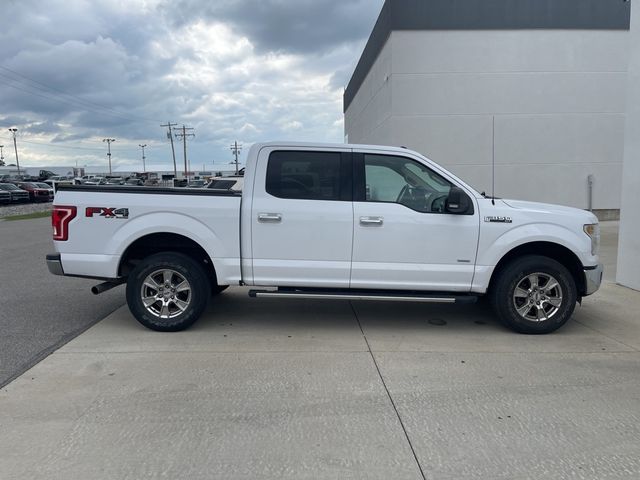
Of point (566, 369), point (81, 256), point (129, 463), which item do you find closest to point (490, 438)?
point (566, 369)

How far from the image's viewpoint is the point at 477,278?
546 centimetres

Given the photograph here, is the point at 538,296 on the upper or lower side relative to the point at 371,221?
lower

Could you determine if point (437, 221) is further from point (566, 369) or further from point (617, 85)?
point (617, 85)

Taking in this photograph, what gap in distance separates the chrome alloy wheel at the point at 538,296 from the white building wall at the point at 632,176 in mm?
3123

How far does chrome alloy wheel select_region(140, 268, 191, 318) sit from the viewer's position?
18.2 ft

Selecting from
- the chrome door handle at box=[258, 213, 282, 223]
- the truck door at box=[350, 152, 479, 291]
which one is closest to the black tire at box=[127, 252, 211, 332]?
the chrome door handle at box=[258, 213, 282, 223]

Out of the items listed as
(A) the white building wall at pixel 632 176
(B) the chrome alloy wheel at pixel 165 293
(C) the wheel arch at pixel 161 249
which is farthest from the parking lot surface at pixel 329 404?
(A) the white building wall at pixel 632 176

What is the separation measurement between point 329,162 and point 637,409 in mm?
3587

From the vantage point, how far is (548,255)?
5.76 meters

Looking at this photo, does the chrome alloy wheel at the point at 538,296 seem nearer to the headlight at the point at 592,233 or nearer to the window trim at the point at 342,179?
the headlight at the point at 592,233

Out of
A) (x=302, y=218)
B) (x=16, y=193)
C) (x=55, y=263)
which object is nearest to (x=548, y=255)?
(x=302, y=218)

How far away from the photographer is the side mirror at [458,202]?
520cm

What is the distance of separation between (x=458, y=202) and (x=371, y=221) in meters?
0.91

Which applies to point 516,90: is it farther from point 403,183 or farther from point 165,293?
point 165,293
